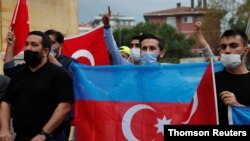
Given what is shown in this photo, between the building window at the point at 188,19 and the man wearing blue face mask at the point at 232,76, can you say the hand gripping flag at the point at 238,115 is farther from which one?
the building window at the point at 188,19

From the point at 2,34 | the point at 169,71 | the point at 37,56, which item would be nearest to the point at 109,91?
the point at 169,71

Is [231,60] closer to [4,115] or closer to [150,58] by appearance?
[150,58]

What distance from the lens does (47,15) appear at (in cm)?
1117

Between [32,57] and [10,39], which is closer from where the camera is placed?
[32,57]

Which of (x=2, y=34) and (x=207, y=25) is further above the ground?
(x=207, y=25)

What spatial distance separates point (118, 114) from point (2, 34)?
5.26m

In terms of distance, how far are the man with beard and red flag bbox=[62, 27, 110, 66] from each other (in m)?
1.97

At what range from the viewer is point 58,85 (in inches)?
172

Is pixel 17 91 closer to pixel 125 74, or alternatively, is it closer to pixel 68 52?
pixel 125 74

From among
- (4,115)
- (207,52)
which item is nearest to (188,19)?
(207,52)

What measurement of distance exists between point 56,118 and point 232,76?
57.0 inches

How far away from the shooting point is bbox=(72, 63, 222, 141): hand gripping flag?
483 centimetres

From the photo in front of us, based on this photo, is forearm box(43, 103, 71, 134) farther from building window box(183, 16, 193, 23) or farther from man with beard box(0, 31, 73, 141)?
building window box(183, 16, 193, 23)

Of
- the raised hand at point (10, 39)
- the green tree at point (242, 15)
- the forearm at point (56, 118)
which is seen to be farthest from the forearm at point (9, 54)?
the green tree at point (242, 15)
